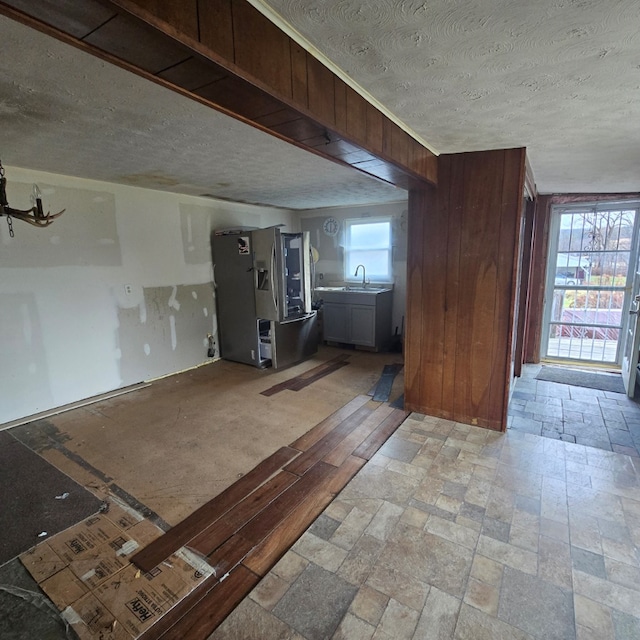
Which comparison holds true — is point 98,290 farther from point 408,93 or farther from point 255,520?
point 408,93

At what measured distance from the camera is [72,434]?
3070 millimetres

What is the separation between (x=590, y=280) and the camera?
4.64 metres

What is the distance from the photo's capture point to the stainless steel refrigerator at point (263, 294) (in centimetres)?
446

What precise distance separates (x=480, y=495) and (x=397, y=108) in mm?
2291

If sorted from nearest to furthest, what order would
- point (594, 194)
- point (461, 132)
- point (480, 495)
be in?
1. point (480, 495)
2. point (461, 132)
3. point (594, 194)

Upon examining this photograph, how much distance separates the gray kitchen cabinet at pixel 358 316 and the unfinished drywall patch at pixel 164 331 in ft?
5.90

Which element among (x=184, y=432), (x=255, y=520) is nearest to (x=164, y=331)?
(x=184, y=432)

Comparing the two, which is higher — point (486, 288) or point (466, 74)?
point (466, 74)

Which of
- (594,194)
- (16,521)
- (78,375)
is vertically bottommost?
(16,521)

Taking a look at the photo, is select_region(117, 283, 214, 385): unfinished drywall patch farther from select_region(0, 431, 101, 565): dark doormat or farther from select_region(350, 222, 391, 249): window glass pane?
select_region(350, 222, 391, 249): window glass pane

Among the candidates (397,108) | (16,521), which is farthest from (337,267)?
(16,521)

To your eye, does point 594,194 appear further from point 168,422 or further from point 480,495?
point 168,422

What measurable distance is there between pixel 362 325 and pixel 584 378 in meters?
2.78

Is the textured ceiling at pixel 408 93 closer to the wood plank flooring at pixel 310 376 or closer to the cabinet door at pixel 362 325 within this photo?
the wood plank flooring at pixel 310 376
